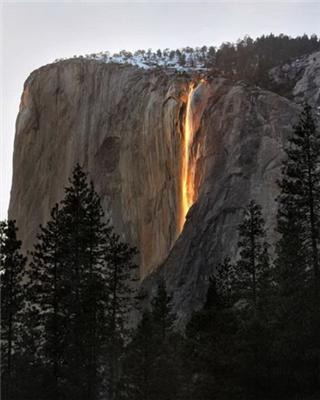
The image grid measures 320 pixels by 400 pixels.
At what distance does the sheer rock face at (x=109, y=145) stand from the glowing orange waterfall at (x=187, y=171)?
97 centimetres

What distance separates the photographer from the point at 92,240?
115 feet

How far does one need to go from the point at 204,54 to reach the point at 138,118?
37027mm

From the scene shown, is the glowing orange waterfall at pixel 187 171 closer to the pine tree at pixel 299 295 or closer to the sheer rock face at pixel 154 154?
the sheer rock face at pixel 154 154

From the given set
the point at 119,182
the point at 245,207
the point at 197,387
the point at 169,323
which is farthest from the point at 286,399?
the point at 119,182

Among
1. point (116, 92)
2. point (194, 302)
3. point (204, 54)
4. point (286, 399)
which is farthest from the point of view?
point (204, 54)

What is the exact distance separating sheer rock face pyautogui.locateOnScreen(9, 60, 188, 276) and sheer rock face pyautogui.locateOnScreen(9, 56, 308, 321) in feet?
0.38

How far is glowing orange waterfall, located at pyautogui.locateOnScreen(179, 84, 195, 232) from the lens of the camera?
63591 millimetres

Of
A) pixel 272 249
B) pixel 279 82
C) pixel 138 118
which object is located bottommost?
pixel 272 249

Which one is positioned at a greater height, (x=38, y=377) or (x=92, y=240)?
(x=92, y=240)

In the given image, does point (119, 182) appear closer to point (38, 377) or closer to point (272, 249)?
point (272, 249)

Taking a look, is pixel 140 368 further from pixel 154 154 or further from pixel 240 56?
pixel 240 56

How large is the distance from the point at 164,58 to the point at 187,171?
32638 millimetres

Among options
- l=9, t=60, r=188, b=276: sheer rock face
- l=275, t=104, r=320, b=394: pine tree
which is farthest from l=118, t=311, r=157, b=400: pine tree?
l=9, t=60, r=188, b=276: sheer rock face

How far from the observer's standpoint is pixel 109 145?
255 ft
